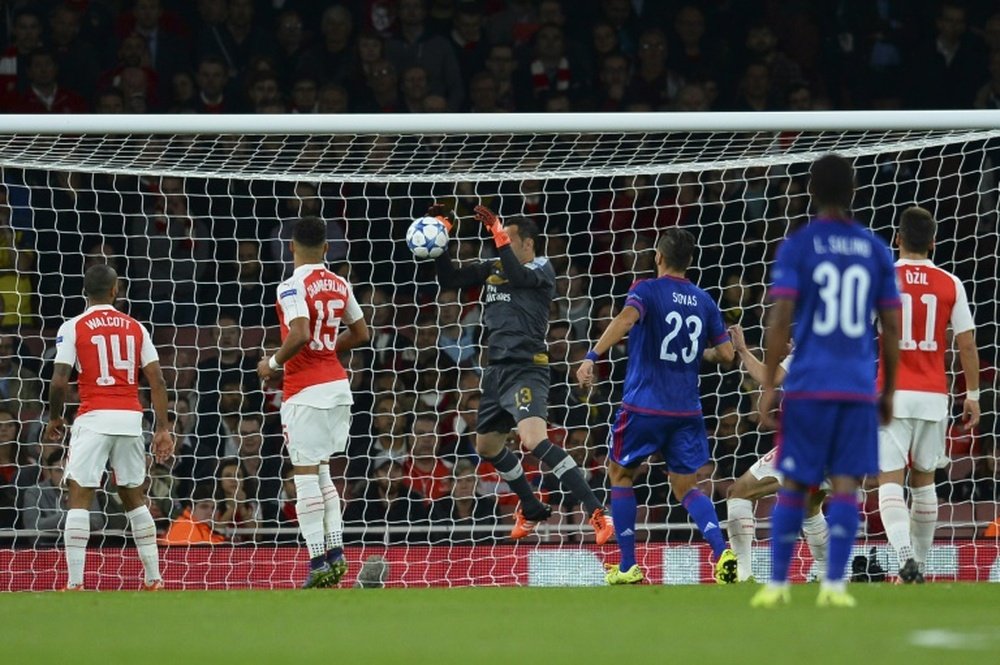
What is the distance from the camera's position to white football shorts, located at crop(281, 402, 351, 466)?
349 inches

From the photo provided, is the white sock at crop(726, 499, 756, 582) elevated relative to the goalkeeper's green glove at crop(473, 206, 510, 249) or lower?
lower

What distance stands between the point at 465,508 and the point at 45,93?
5007 mm

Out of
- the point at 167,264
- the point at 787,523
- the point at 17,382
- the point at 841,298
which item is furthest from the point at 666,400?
the point at 17,382

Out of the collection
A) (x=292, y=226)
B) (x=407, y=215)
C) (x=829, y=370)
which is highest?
(x=407, y=215)

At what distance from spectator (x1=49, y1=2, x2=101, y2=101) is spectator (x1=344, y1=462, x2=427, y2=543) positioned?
435cm

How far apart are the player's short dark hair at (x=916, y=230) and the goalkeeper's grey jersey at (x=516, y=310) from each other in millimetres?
2391

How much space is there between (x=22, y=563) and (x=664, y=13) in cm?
728

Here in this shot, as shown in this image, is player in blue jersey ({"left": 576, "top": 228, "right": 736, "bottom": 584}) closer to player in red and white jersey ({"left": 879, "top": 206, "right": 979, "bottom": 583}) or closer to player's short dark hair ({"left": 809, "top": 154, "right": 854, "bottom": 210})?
player in red and white jersey ({"left": 879, "top": 206, "right": 979, "bottom": 583})

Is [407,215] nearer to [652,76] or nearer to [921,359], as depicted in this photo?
[652,76]

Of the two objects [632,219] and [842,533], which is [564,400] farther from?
[842,533]

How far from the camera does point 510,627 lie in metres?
5.80

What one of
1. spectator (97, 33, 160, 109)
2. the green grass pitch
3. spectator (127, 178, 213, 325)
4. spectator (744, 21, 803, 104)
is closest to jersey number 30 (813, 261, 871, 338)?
the green grass pitch

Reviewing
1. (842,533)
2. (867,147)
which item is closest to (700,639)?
(842,533)

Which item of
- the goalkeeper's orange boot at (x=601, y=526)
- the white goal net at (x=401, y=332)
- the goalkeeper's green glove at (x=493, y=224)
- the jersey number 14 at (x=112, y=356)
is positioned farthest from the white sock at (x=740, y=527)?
the jersey number 14 at (x=112, y=356)
